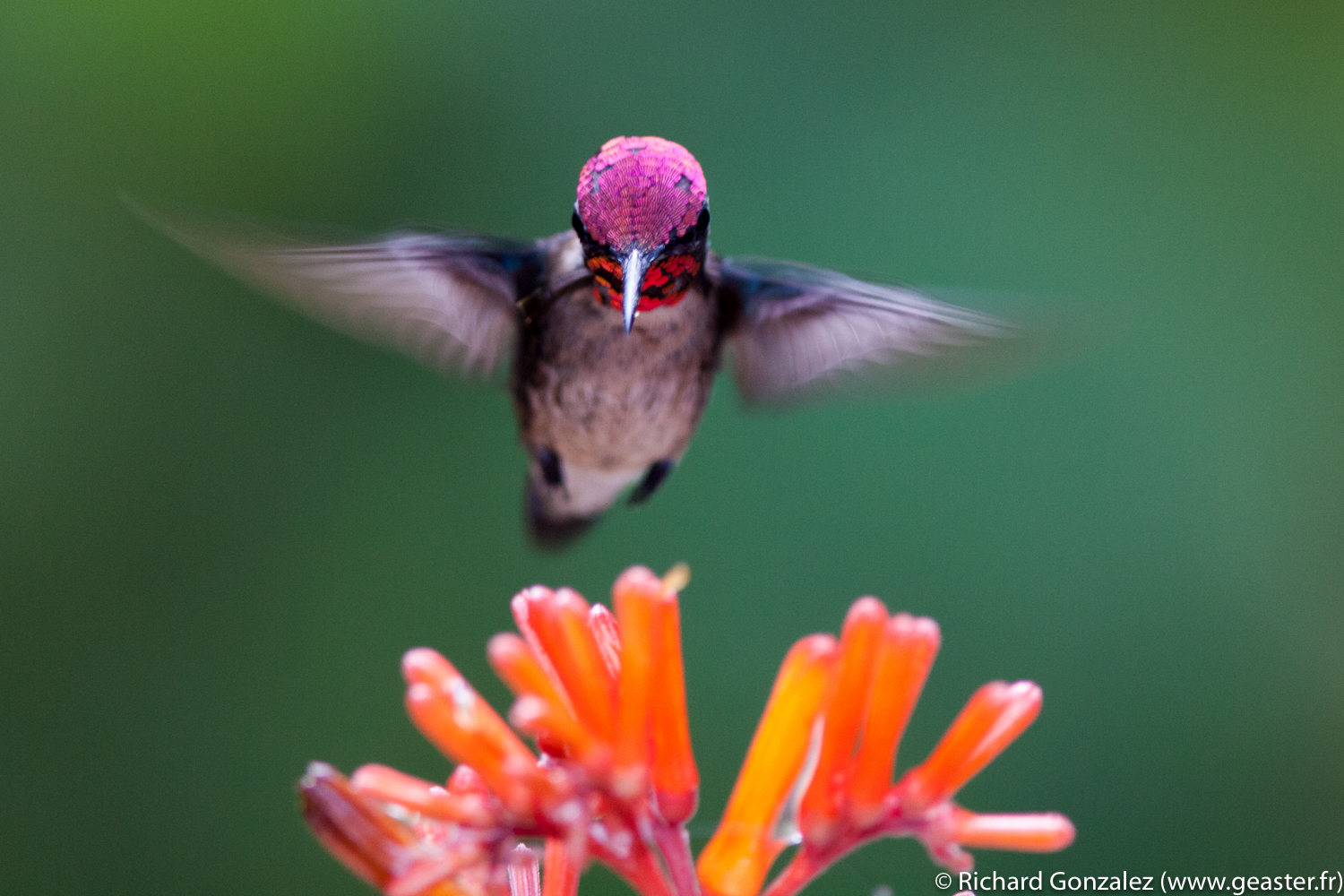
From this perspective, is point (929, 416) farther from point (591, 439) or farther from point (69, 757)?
point (69, 757)

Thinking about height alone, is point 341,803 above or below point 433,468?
below

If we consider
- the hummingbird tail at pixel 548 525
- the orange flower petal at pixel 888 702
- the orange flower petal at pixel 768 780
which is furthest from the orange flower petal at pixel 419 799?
the hummingbird tail at pixel 548 525

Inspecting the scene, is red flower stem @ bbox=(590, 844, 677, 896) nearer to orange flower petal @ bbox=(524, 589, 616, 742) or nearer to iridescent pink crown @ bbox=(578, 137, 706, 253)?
orange flower petal @ bbox=(524, 589, 616, 742)

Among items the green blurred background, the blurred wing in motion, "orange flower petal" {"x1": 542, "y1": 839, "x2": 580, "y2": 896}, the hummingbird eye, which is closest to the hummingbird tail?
the blurred wing in motion

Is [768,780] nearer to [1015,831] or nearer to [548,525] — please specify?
[1015,831]

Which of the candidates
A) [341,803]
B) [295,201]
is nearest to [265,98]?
[295,201]

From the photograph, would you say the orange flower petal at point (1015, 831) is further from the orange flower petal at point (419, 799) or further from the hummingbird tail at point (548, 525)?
the hummingbird tail at point (548, 525)

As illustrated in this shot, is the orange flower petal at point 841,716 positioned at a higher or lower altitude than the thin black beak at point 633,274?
lower
